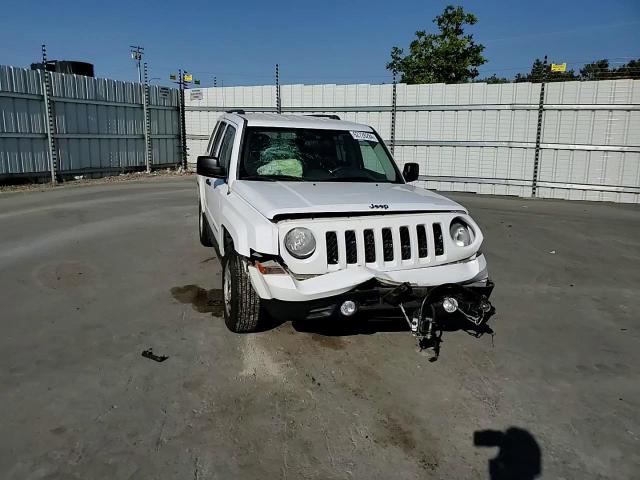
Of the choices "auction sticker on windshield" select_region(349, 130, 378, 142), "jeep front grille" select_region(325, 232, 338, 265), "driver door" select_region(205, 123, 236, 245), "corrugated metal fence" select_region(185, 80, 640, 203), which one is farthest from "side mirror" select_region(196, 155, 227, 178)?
"corrugated metal fence" select_region(185, 80, 640, 203)

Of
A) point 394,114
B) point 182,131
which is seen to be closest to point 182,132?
point 182,131

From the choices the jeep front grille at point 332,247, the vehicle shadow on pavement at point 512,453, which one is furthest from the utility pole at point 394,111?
the vehicle shadow on pavement at point 512,453

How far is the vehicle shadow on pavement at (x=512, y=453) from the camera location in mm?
2725

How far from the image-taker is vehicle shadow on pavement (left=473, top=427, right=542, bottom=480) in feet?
8.94

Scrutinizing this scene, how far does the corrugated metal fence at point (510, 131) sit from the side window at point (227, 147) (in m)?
9.16

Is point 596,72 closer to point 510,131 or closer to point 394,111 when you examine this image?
point 510,131

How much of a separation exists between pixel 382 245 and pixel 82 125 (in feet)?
42.9

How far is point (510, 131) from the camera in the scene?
43.4 ft

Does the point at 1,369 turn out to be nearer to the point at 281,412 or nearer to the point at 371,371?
the point at 281,412

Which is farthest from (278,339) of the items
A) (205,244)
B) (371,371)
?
(205,244)

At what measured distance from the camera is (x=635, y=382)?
3.76 metres

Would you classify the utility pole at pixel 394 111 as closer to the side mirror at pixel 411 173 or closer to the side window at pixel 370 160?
the side window at pixel 370 160

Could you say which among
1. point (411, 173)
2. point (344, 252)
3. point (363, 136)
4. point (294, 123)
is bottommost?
point (344, 252)

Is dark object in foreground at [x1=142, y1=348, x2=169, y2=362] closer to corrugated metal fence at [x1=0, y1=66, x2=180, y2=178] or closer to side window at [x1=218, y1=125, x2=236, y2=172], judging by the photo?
side window at [x1=218, y1=125, x2=236, y2=172]
